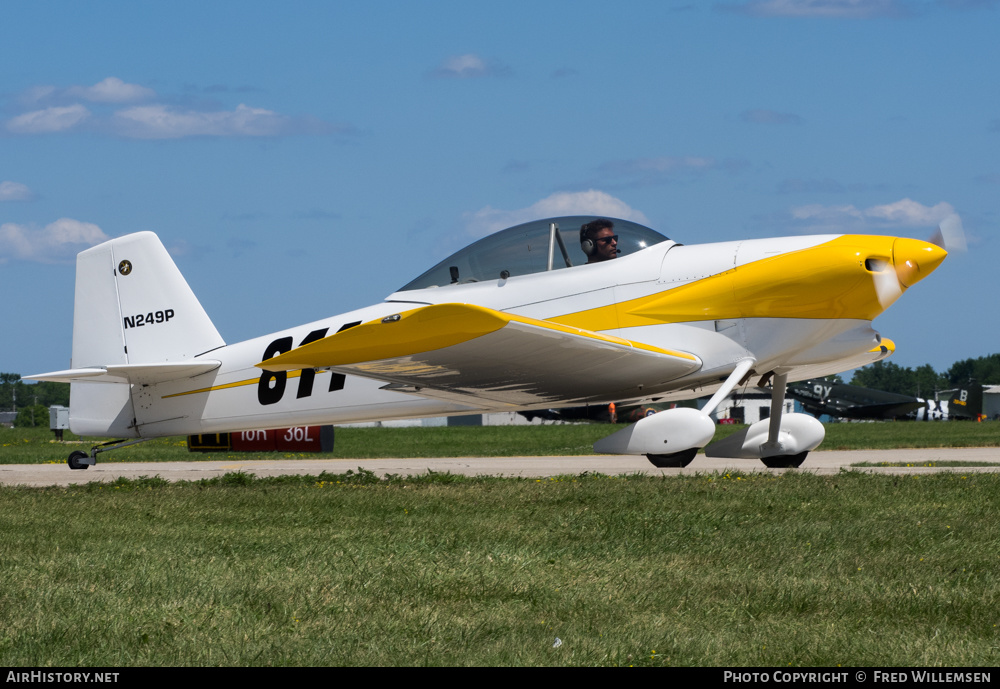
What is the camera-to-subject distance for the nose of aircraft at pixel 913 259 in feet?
31.7

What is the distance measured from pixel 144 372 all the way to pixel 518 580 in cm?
897

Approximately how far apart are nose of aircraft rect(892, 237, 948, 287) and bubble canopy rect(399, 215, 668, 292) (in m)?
2.41

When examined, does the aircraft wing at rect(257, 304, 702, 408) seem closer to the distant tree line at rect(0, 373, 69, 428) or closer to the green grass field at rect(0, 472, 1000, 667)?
the green grass field at rect(0, 472, 1000, 667)

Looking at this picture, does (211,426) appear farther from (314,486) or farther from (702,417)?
(702,417)

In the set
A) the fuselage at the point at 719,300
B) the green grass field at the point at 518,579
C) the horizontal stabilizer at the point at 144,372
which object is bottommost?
the green grass field at the point at 518,579

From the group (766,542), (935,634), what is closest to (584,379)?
(766,542)

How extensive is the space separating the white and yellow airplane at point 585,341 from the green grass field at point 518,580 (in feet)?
4.90

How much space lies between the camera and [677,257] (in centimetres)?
1027

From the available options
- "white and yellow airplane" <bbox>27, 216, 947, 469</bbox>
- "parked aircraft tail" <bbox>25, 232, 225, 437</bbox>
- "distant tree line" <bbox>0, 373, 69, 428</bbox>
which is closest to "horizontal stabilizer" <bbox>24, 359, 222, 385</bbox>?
"white and yellow airplane" <bbox>27, 216, 947, 469</bbox>

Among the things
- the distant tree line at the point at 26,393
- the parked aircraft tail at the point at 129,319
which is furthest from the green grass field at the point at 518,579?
the distant tree line at the point at 26,393

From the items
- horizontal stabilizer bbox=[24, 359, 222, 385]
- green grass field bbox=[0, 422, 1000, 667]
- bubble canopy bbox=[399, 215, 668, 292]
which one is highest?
bubble canopy bbox=[399, 215, 668, 292]

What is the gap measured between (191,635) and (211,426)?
897 centimetres

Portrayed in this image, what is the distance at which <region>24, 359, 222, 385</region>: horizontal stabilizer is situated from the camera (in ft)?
38.8

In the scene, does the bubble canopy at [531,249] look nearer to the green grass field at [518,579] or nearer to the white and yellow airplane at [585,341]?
the white and yellow airplane at [585,341]
